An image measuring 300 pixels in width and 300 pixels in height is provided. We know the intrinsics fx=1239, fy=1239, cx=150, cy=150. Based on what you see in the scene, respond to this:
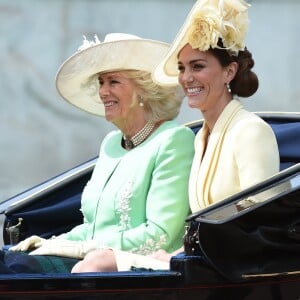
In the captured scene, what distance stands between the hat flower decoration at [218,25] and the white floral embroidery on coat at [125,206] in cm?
44

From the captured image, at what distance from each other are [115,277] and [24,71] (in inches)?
152

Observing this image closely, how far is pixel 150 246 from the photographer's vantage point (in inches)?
129

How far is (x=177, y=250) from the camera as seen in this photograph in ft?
10.8

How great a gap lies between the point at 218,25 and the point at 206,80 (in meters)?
0.15

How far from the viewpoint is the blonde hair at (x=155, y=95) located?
357 cm

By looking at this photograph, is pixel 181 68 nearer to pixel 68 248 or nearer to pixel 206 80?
pixel 206 80

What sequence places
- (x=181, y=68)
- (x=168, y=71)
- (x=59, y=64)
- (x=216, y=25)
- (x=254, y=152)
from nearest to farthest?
(x=254, y=152)
(x=216, y=25)
(x=181, y=68)
(x=168, y=71)
(x=59, y=64)

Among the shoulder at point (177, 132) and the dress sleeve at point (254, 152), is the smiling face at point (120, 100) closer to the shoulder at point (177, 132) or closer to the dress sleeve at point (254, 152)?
the shoulder at point (177, 132)

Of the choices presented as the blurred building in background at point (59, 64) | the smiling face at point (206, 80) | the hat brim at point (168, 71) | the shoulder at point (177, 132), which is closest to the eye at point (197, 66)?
the smiling face at point (206, 80)

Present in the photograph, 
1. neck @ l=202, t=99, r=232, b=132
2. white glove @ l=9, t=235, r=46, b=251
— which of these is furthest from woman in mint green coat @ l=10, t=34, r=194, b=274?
neck @ l=202, t=99, r=232, b=132

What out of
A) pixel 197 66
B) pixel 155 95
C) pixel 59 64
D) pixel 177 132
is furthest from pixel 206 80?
pixel 59 64

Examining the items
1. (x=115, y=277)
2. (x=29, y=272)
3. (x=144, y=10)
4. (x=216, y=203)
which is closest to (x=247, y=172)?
(x=216, y=203)

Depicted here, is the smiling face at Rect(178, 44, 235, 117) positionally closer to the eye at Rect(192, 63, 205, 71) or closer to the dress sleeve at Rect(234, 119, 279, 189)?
the eye at Rect(192, 63, 205, 71)

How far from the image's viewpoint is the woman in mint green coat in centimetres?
331
